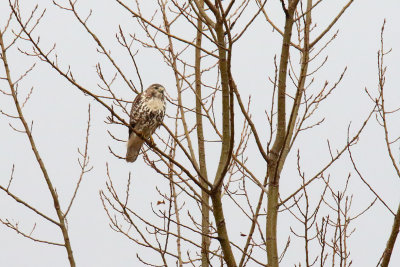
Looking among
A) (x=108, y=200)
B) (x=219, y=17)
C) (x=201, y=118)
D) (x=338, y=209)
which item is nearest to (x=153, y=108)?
(x=201, y=118)

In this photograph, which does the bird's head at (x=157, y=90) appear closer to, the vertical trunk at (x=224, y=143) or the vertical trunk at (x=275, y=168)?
the vertical trunk at (x=275, y=168)

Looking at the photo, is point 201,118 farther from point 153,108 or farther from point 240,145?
point 240,145

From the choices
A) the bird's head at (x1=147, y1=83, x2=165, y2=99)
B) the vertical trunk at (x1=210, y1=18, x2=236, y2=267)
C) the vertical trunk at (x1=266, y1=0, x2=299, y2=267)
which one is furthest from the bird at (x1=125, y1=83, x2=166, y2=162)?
the vertical trunk at (x1=210, y1=18, x2=236, y2=267)

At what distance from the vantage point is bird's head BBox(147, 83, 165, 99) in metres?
6.32

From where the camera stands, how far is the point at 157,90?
633 cm

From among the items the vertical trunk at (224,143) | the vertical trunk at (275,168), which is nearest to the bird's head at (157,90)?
the vertical trunk at (275,168)

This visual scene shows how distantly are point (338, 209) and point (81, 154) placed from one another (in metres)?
2.25

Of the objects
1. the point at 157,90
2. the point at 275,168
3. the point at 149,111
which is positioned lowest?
the point at 275,168

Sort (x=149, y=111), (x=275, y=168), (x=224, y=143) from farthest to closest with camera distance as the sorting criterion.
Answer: (x=149, y=111) → (x=275, y=168) → (x=224, y=143)

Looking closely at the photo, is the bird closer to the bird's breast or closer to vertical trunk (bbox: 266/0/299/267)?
the bird's breast

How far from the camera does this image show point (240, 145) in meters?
4.59

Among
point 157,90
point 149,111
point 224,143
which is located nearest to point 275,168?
point 224,143

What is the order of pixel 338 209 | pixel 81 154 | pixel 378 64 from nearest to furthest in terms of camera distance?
pixel 378 64, pixel 338 209, pixel 81 154

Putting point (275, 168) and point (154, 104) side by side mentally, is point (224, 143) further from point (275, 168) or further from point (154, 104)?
point (154, 104)
